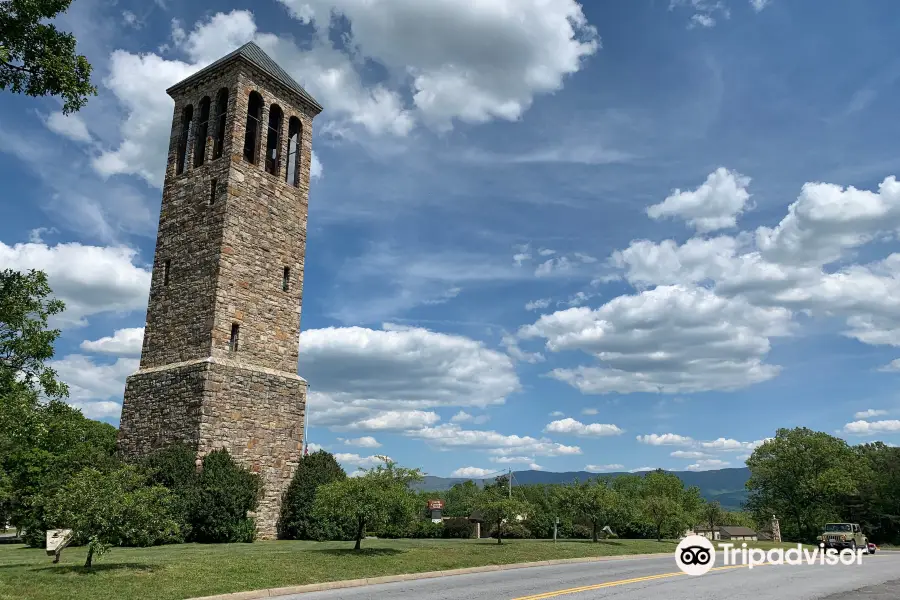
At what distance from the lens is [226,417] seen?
25.3 m

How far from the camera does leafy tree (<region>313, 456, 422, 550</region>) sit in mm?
20188

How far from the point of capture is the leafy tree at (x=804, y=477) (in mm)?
61844

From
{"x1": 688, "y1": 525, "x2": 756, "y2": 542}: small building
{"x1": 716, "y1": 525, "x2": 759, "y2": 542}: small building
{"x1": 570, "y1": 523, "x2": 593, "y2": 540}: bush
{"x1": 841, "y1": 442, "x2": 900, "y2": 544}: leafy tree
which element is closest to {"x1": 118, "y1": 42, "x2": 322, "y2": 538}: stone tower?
{"x1": 570, "y1": 523, "x2": 593, "y2": 540}: bush

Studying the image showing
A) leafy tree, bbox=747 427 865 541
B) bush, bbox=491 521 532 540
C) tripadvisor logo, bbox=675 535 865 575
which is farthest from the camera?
leafy tree, bbox=747 427 865 541

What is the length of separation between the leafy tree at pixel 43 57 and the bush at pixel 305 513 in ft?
56.7

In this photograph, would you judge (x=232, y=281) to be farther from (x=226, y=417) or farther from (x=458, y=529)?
(x=458, y=529)

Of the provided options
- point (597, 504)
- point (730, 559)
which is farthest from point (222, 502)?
point (730, 559)

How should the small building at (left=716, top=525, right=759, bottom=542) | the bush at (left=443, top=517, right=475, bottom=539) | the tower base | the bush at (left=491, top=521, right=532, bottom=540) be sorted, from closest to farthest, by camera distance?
the tower base → the bush at (left=491, top=521, right=532, bottom=540) → the bush at (left=443, top=517, right=475, bottom=539) → the small building at (left=716, top=525, right=759, bottom=542)

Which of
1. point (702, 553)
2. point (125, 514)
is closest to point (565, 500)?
point (702, 553)

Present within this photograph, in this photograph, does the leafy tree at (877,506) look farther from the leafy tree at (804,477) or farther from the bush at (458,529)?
the bush at (458,529)

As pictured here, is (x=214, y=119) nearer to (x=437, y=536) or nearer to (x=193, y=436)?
(x=193, y=436)

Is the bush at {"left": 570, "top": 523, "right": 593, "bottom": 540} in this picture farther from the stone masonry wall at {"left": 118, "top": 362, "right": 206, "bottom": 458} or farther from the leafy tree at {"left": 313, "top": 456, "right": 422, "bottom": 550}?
the stone masonry wall at {"left": 118, "top": 362, "right": 206, "bottom": 458}

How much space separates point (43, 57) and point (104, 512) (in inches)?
369

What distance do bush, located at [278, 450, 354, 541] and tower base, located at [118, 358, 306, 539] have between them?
0.36 meters
